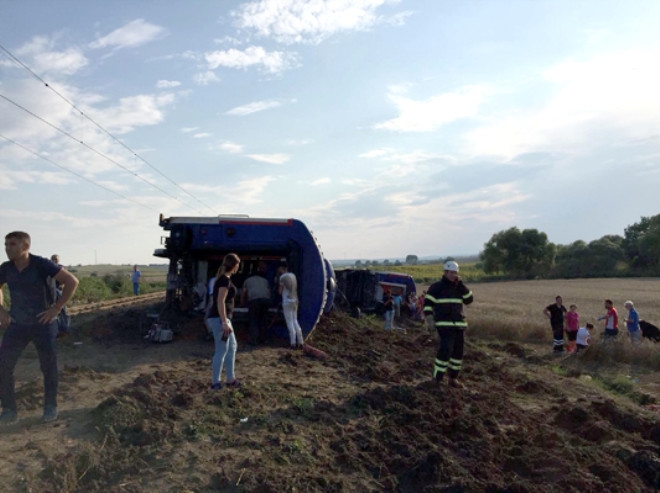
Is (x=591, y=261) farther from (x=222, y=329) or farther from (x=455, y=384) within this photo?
(x=222, y=329)

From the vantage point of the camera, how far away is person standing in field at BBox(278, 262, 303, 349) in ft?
35.9

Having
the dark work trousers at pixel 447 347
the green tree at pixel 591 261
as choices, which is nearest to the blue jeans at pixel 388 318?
the dark work trousers at pixel 447 347

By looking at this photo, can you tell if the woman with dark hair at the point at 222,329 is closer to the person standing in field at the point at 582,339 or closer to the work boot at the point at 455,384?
the work boot at the point at 455,384

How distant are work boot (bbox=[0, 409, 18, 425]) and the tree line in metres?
77.9

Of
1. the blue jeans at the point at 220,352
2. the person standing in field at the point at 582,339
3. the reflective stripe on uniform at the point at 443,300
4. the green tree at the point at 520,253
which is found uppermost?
the green tree at the point at 520,253

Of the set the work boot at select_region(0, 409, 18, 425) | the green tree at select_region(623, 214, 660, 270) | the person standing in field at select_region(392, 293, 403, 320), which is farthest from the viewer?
the green tree at select_region(623, 214, 660, 270)

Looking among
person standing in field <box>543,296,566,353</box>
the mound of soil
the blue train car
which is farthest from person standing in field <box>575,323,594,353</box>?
the blue train car

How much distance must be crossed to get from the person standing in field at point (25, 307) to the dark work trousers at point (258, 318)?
18.5ft

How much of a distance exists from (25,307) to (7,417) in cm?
109

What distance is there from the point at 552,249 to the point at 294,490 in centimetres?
8158

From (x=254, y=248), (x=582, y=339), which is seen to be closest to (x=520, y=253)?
(x=582, y=339)

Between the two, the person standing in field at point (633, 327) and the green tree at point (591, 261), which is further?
the green tree at point (591, 261)

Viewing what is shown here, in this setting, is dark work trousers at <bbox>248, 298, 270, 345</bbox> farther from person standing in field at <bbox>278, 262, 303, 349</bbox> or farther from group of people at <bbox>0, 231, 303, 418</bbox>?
group of people at <bbox>0, 231, 303, 418</bbox>

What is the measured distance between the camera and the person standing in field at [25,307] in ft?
19.2
